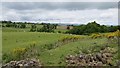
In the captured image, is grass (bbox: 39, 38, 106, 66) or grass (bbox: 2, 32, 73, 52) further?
grass (bbox: 2, 32, 73, 52)

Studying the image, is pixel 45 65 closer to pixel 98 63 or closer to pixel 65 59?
pixel 65 59

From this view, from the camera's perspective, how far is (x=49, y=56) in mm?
15766

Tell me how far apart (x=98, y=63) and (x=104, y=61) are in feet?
1.56

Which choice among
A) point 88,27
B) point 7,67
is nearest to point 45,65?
point 7,67

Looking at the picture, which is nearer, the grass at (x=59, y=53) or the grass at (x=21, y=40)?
the grass at (x=59, y=53)

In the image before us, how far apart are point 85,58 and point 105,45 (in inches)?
118

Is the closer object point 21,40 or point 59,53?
point 59,53

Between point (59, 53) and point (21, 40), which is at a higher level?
point (59, 53)

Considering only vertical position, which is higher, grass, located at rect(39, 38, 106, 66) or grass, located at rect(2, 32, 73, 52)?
grass, located at rect(39, 38, 106, 66)

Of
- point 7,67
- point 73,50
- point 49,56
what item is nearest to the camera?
point 7,67

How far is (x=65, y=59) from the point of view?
49.8 feet

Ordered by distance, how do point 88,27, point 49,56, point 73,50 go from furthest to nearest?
point 88,27, point 73,50, point 49,56

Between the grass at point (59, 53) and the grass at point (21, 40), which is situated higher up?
the grass at point (59, 53)

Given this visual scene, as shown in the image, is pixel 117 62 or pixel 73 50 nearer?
pixel 117 62
